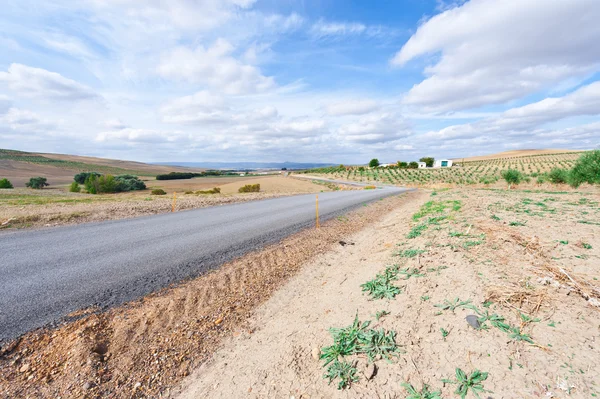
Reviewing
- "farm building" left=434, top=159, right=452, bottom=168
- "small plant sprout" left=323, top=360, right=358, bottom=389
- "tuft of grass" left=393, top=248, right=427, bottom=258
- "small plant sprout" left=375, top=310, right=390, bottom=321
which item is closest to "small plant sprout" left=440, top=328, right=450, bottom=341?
"small plant sprout" left=375, top=310, right=390, bottom=321

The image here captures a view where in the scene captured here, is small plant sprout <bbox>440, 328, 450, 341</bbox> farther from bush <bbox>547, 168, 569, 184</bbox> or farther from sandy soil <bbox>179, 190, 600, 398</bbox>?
bush <bbox>547, 168, 569, 184</bbox>

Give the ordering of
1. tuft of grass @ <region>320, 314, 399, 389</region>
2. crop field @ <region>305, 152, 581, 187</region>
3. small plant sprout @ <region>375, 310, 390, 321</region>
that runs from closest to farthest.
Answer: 1. tuft of grass @ <region>320, 314, 399, 389</region>
2. small plant sprout @ <region>375, 310, 390, 321</region>
3. crop field @ <region>305, 152, 581, 187</region>

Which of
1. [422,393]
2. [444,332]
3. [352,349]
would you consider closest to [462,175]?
[444,332]

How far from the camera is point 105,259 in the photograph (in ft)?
21.9

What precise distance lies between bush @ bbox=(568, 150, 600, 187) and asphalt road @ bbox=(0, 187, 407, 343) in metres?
31.8

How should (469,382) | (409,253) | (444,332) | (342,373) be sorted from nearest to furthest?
(469,382) → (342,373) → (444,332) → (409,253)

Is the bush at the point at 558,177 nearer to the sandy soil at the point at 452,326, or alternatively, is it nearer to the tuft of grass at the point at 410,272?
the sandy soil at the point at 452,326

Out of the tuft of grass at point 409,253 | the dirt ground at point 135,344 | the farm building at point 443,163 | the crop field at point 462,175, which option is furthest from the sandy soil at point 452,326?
the farm building at point 443,163

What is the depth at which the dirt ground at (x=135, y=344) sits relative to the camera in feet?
9.95

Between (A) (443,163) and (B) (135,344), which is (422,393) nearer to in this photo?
Answer: (B) (135,344)

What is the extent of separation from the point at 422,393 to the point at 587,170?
37.0 meters

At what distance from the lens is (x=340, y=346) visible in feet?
10.2

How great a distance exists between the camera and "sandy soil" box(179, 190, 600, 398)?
244 centimetres

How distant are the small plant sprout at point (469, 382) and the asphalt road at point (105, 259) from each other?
5.14m
